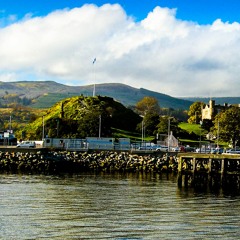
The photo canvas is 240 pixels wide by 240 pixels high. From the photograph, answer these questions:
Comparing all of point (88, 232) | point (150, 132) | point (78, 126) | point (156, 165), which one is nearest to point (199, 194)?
point (88, 232)

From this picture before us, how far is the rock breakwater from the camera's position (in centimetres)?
7473

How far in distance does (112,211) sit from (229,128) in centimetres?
8503

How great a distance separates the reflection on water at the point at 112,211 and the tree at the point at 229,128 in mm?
62677

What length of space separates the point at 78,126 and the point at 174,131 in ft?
80.6

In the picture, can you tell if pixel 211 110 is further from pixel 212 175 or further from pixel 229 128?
pixel 212 175

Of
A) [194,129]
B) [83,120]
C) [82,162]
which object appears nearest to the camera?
[82,162]

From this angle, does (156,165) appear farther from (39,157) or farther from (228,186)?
(228,186)

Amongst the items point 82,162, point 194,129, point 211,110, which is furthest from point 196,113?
point 82,162

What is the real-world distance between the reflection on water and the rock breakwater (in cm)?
1657

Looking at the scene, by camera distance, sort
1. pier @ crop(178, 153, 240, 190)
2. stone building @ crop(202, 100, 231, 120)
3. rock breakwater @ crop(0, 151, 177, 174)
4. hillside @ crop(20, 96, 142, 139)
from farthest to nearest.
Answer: stone building @ crop(202, 100, 231, 120) < hillside @ crop(20, 96, 142, 139) < rock breakwater @ crop(0, 151, 177, 174) < pier @ crop(178, 153, 240, 190)

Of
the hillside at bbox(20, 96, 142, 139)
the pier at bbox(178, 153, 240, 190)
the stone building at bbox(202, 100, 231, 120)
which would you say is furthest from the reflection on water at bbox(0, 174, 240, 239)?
the stone building at bbox(202, 100, 231, 120)

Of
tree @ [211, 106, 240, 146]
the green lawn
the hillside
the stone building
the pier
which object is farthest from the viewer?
the stone building

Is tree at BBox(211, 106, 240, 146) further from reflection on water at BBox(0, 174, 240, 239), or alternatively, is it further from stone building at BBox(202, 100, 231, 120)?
reflection on water at BBox(0, 174, 240, 239)

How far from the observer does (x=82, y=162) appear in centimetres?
7812
